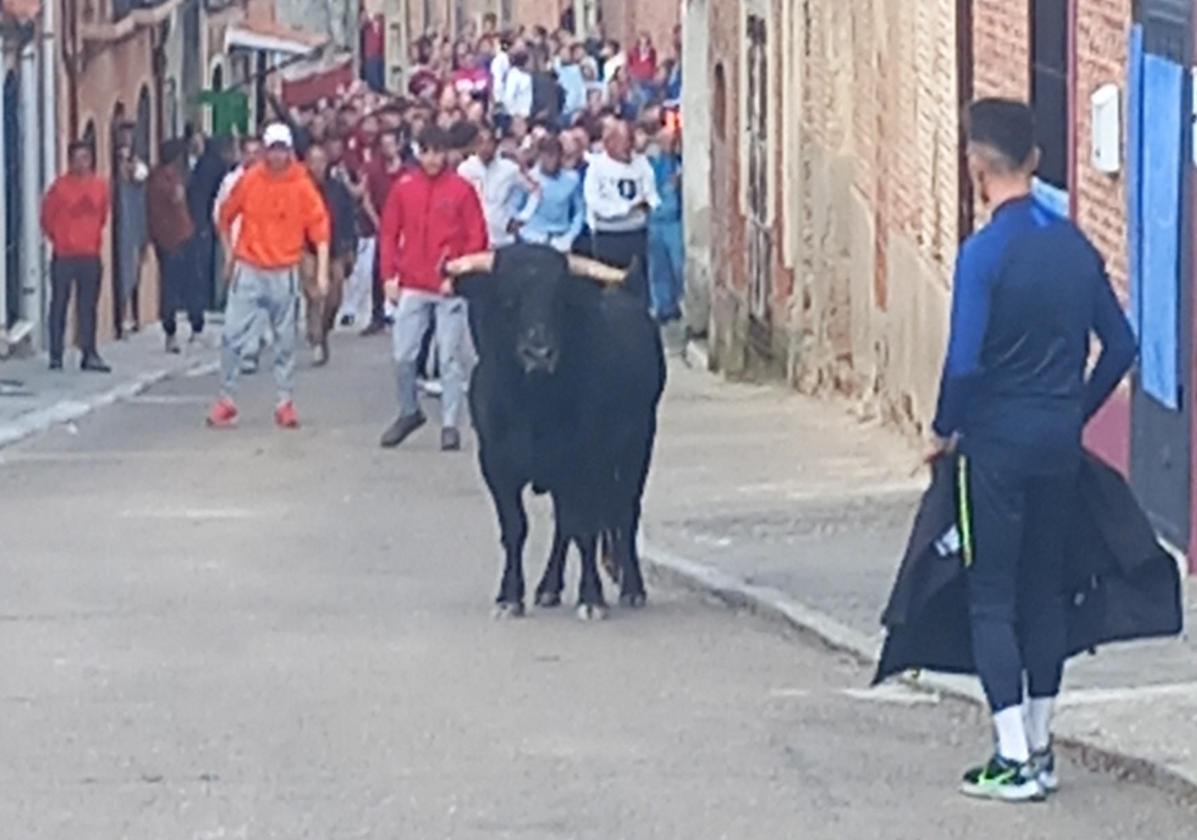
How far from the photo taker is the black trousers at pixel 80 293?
30547 mm

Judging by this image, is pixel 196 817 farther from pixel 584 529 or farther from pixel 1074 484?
pixel 584 529

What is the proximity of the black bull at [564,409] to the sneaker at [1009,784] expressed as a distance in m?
4.28

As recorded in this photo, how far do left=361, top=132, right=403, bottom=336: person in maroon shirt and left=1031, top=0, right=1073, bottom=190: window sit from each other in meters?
17.3

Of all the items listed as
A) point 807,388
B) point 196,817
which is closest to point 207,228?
point 807,388

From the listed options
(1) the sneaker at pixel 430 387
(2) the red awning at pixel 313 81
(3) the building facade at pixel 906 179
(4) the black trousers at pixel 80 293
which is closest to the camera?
(3) the building facade at pixel 906 179

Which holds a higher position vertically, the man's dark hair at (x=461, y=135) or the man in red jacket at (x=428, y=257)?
the man's dark hair at (x=461, y=135)

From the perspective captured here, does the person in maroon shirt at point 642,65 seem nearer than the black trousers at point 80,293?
No

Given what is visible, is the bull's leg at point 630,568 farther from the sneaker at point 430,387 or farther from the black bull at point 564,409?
the sneaker at point 430,387

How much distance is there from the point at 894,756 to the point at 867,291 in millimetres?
13046

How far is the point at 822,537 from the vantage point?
54.9 ft

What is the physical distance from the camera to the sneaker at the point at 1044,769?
32.8ft

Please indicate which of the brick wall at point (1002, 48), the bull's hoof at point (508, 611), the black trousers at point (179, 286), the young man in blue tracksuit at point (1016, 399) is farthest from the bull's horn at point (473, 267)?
the black trousers at point (179, 286)

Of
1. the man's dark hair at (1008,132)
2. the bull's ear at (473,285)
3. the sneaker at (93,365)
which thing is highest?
the man's dark hair at (1008,132)

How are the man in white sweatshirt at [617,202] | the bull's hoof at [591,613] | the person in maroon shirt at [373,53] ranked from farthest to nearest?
the person in maroon shirt at [373,53]
the man in white sweatshirt at [617,202]
the bull's hoof at [591,613]
